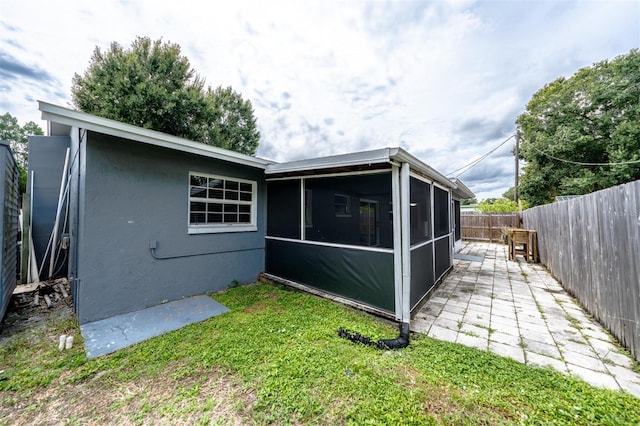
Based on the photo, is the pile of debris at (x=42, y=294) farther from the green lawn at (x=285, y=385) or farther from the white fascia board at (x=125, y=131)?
the white fascia board at (x=125, y=131)

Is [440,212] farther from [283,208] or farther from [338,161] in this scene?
[283,208]

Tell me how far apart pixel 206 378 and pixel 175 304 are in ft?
6.85

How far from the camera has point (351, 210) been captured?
3600 mm

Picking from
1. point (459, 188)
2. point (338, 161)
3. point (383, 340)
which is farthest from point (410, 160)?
point (459, 188)

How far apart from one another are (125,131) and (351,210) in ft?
10.6

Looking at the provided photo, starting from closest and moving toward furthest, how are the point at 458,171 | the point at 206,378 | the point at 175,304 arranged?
the point at 206,378
the point at 175,304
the point at 458,171

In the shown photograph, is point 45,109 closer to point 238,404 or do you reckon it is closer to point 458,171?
point 238,404

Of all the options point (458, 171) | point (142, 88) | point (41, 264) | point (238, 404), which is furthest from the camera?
point (458, 171)

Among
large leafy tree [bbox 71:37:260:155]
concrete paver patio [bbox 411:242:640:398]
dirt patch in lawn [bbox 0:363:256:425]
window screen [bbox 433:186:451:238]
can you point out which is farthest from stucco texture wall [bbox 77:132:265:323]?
large leafy tree [bbox 71:37:260:155]

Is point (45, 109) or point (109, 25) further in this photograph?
point (109, 25)

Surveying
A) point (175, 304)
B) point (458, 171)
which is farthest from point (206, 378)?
point (458, 171)

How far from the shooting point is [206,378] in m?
2.08

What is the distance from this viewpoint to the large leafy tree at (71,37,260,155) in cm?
907

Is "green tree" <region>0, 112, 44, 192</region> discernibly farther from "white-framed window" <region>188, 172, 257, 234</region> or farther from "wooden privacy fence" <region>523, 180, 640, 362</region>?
"wooden privacy fence" <region>523, 180, 640, 362</region>
